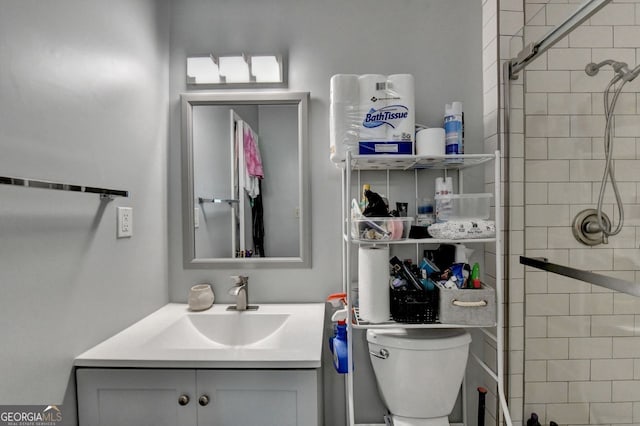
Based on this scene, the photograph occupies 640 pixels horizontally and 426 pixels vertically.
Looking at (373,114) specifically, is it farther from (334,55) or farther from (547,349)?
(547,349)

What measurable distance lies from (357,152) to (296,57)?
2.00ft

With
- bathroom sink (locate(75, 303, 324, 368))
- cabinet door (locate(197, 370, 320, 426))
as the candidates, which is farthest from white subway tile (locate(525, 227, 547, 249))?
cabinet door (locate(197, 370, 320, 426))

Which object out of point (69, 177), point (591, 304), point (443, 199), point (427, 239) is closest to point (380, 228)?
point (427, 239)

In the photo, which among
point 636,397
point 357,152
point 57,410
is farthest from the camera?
point 357,152

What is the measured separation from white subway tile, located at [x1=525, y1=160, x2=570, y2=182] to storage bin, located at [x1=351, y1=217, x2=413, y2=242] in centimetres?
62

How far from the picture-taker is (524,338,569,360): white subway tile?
3.91 feet

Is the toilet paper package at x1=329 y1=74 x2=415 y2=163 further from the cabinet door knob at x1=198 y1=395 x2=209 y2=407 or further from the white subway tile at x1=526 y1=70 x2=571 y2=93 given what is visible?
the cabinet door knob at x1=198 y1=395 x2=209 y2=407

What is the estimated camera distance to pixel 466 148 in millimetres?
1440

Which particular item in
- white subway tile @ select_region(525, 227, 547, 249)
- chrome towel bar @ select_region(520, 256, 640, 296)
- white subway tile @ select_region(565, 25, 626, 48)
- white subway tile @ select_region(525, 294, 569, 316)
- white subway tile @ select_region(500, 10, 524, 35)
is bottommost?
white subway tile @ select_region(525, 294, 569, 316)

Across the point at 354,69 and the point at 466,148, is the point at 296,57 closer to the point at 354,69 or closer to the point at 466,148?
the point at 354,69

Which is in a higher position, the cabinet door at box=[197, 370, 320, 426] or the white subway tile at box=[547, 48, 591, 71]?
the white subway tile at box=[547, 48, 591, 71]

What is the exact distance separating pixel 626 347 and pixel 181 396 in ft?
4.64

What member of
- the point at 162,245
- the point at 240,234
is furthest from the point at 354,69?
the point at 162,245

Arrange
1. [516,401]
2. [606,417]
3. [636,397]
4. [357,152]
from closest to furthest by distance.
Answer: [636,397], [606,417], [357,152], [516,401]
